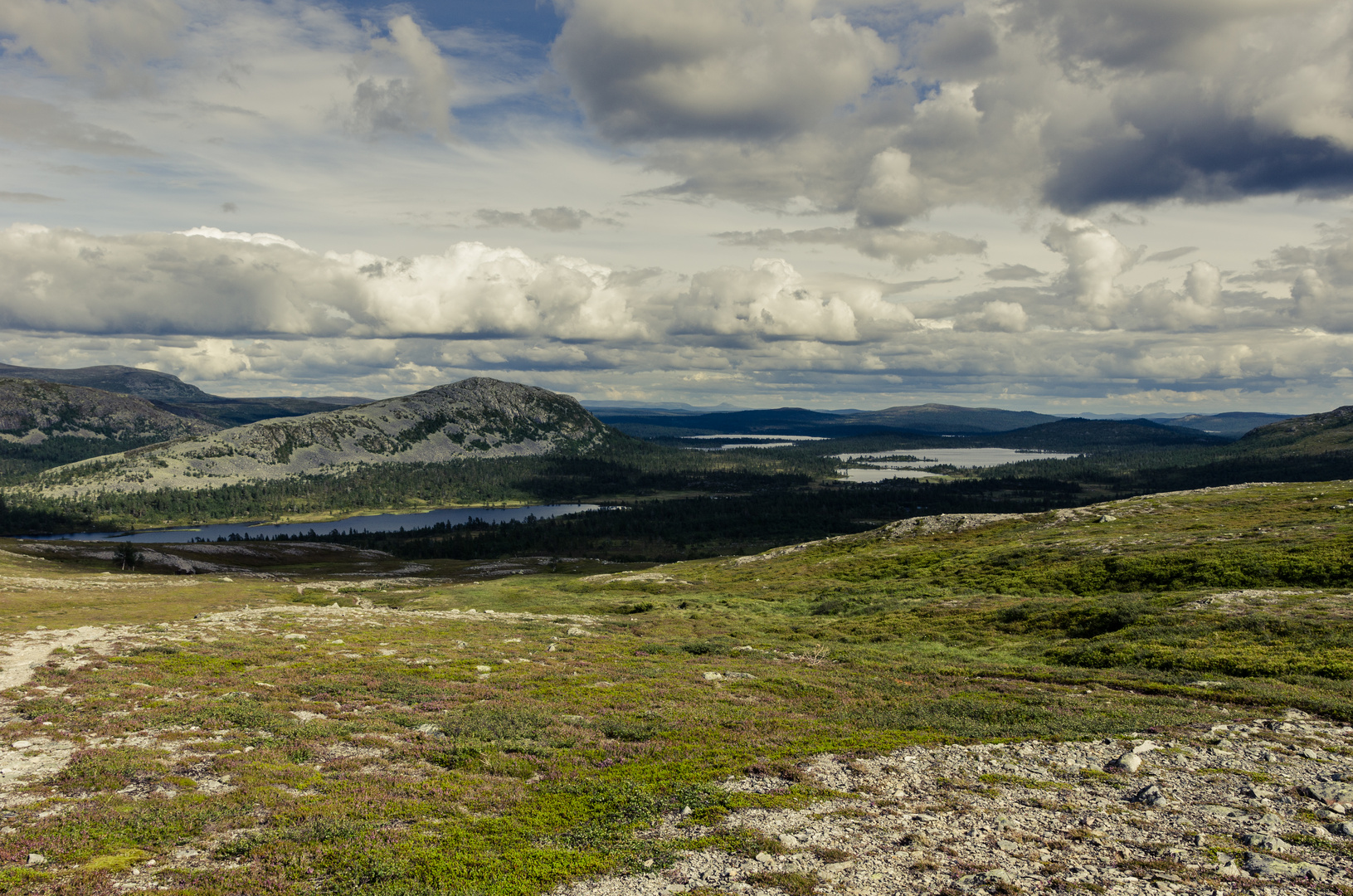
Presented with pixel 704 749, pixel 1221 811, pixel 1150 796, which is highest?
pixel 1221 811

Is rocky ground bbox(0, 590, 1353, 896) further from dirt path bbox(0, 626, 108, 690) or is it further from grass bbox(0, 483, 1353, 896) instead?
dirt path bbox(0, 626, 108, 690)

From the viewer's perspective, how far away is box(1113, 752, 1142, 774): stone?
63.0 feet

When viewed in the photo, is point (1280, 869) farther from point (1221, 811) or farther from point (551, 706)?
point (551, 706)

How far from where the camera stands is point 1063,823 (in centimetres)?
1614

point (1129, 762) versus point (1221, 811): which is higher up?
point (1221, 811)

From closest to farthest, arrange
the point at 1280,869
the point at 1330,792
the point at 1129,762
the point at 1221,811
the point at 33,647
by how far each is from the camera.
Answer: the point at 1280,869
the point at 1221,811
the point at 1330,792
the point at 1129,762
the point at 33,647

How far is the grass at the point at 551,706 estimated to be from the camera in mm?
15164

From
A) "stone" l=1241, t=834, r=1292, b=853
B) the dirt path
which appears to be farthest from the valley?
the dirt path

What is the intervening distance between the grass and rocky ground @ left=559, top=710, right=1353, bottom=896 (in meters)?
0.72

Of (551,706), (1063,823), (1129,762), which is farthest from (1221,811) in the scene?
(551,706)

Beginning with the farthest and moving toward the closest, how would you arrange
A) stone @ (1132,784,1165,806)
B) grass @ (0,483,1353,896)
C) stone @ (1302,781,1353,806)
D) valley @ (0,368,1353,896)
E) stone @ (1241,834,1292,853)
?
stone @ (1132,784,1165,806) < stone @ (1302,781,1353,806) < grass @ (0,483,1353,896) < stone @ (1241,834,1292,853) < valley @ (0,368,1353,896)

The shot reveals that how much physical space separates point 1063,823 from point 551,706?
Result: 1938 centimetres

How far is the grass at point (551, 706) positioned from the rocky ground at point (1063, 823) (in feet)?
2.37

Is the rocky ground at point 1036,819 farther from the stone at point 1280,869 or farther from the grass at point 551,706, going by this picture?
the grass at point 551,706
